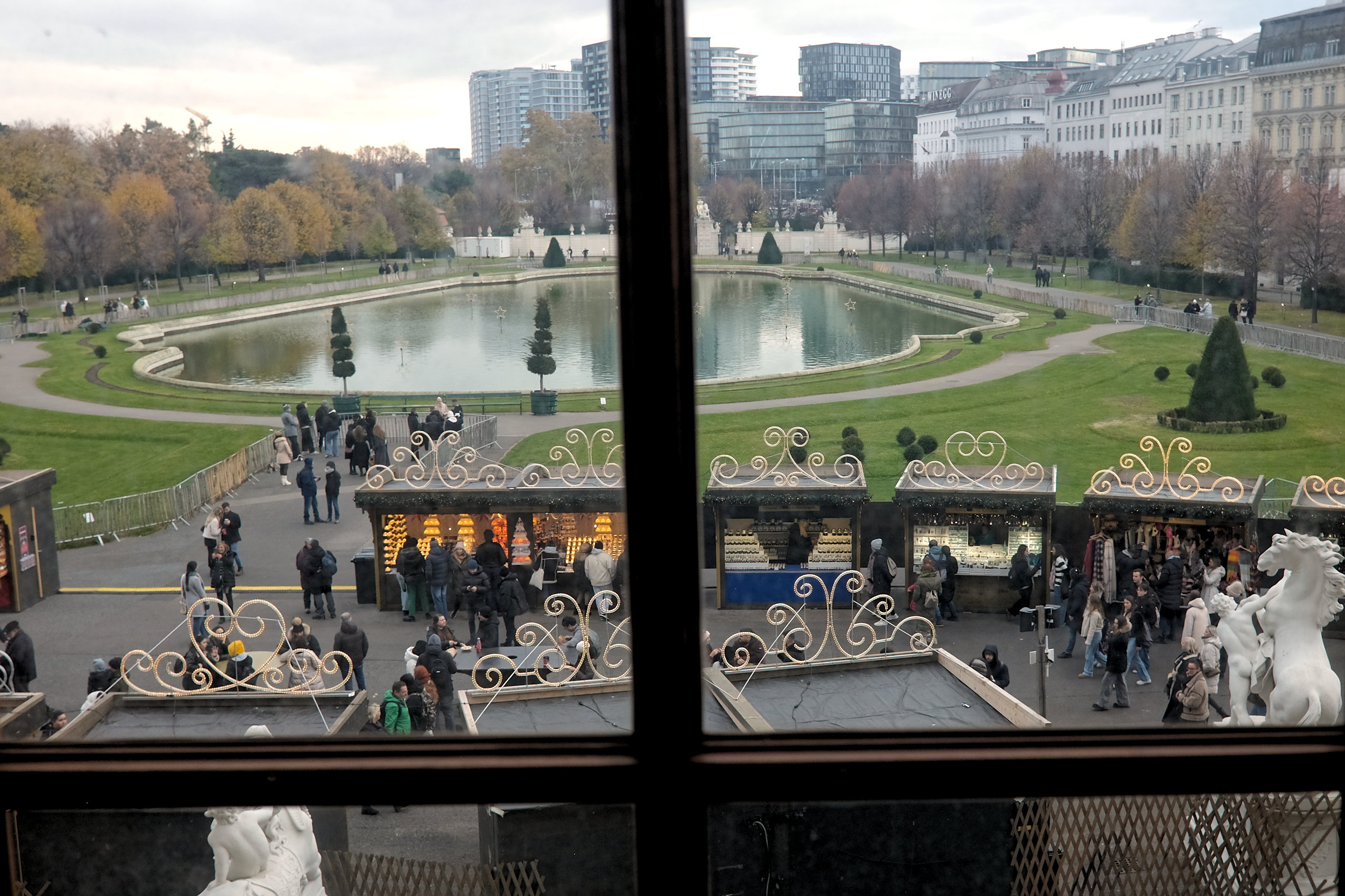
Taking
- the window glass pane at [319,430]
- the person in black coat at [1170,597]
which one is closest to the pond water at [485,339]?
the window glass pane at [319,430]

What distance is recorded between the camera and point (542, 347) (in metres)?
8.76

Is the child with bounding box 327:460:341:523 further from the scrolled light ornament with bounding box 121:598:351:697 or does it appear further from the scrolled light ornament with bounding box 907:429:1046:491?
the scrolled light ornament with bounding box 907:429:1046:491

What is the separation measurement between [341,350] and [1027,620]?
6.18 meters

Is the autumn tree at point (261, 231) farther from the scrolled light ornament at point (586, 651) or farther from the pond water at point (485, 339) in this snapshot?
the scrolled light ornament at point (586, 651)

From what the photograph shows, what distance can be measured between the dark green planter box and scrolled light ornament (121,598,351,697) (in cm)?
383

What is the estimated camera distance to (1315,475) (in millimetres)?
7852

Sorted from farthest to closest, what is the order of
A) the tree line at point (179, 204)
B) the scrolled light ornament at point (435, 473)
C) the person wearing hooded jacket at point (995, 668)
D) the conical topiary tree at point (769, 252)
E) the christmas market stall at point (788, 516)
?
the scrolled light ornament at point (435, 473) < the christmas market stall at point (788, 516) < the person wearing hooded jacket at point (995, 668) < the conical topiary tree at point (769, 252) < the tree line at point (179, 204)

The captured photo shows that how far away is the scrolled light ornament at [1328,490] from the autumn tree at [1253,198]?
331 cm

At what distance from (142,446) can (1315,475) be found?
405 inches

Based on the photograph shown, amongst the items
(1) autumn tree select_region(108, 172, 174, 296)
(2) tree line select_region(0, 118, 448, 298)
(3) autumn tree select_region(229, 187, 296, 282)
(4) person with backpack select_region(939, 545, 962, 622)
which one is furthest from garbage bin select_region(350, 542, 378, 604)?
(4) person with backpack select_region(939, 545, 962, 622)

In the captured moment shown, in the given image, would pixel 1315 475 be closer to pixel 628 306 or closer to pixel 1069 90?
pixel 1069 90

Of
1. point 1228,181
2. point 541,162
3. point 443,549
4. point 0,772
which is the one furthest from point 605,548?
point 0,772

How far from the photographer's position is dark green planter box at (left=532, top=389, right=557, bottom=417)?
1188 cm

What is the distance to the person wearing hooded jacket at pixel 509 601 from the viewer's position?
7.89 meters
